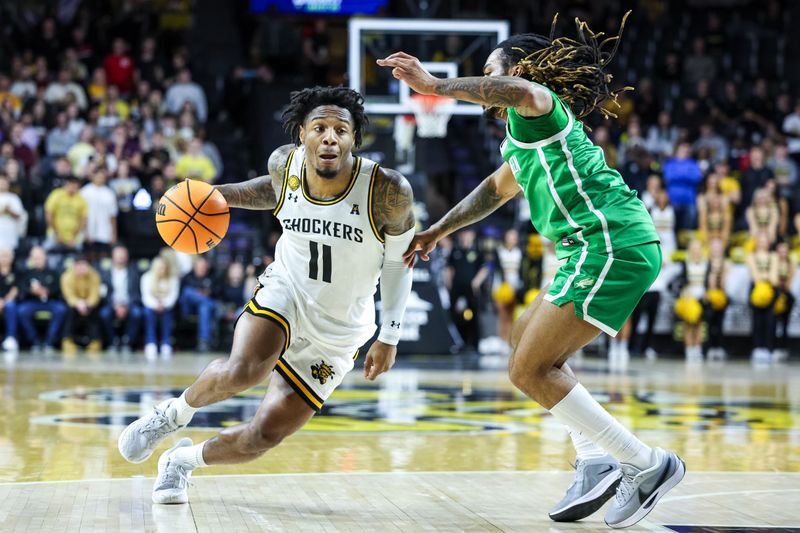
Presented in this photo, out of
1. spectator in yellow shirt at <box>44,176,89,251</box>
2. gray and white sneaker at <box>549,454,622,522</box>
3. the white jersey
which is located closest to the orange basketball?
the white jersey

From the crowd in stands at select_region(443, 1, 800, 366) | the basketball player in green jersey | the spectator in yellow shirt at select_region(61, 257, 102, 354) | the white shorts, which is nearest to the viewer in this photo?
the basketball player in green jersey

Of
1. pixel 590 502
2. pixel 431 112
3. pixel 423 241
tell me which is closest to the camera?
pixel 590 502

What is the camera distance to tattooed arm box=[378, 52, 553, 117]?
481 centimetres

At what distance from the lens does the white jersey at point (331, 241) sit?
5484 millimetres

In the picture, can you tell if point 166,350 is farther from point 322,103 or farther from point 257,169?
point 322,103

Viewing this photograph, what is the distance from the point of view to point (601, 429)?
5.02 metres

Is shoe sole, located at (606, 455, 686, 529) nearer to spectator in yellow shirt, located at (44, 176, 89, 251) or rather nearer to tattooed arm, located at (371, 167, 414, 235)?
tattooed arm, located at (371, 167, 414, 235)

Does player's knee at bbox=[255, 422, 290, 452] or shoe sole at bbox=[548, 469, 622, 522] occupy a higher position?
player's knee at bbox=[255, 422, 290, 452]

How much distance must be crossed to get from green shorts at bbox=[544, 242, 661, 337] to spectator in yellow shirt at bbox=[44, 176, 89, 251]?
12743 millimetres

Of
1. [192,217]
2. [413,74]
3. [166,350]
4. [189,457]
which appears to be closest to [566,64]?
[413,74]

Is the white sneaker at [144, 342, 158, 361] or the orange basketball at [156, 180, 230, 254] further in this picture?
the white sneaker at [144, 342, 158, 361]

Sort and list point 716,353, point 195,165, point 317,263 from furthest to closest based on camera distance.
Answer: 1. point 195,165
2. point 716,353
3. point 317,263

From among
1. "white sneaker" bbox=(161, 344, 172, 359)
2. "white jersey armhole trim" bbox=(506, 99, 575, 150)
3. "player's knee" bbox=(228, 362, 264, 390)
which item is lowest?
"white sneaker" bbox=(161, 344, 172, 359)

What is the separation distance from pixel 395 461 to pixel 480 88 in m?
2.66
